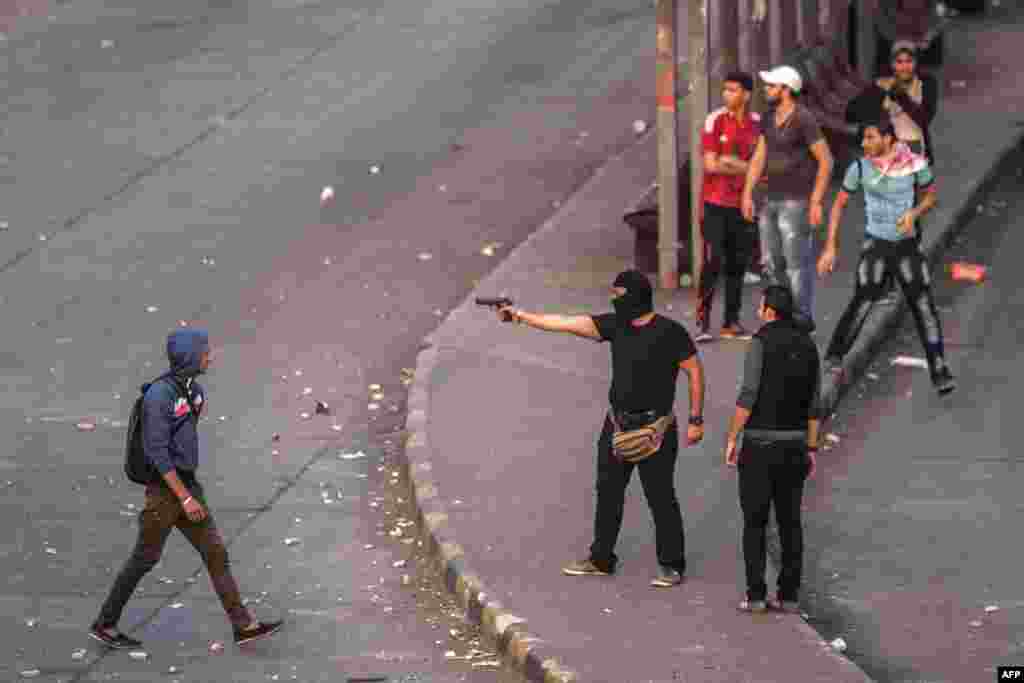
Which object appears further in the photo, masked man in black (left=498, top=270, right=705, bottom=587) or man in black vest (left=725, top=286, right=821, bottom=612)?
masked man in black (left=498, top=270, right=705, bottom=587)

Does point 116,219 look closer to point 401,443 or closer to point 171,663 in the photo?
point 401,443

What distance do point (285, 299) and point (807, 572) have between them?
609 cm

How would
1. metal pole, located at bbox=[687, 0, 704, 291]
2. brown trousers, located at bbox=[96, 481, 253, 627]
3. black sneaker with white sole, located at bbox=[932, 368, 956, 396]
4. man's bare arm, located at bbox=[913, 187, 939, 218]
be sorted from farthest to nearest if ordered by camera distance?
1. metal pole, located at bbox=[687, 0, 704, 291]
2. black sneaker with white sole, located at bbox=[932, 368, 956, 396]
3. man's bare arm, located at bbox=[913, 187, 939, 218]
4. brown trousers, located at bbox=[96, 481, 253, 627]

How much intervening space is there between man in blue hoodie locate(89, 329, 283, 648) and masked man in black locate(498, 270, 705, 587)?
4.97 feet

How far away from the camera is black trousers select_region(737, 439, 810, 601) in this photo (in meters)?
11.6

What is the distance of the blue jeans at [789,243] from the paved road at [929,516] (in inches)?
32.1

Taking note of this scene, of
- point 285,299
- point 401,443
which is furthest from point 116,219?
point 401,443

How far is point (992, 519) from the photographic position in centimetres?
1343

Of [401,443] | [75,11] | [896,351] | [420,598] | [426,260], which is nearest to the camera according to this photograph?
[420,598]

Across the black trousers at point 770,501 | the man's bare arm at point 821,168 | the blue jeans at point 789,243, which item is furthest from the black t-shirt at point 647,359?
the blue jeans at point 789,243

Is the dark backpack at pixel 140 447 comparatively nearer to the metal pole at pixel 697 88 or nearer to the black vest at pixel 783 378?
the black vest at pixel 783 378

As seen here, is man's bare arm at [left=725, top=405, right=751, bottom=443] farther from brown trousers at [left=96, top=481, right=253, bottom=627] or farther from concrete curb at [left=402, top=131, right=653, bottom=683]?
brown trousers at [left=96, top=481, right=253, bottom=627]

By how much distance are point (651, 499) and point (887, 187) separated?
3.93m

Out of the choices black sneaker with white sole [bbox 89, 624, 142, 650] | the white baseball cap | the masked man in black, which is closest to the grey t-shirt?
the white baseball cap
